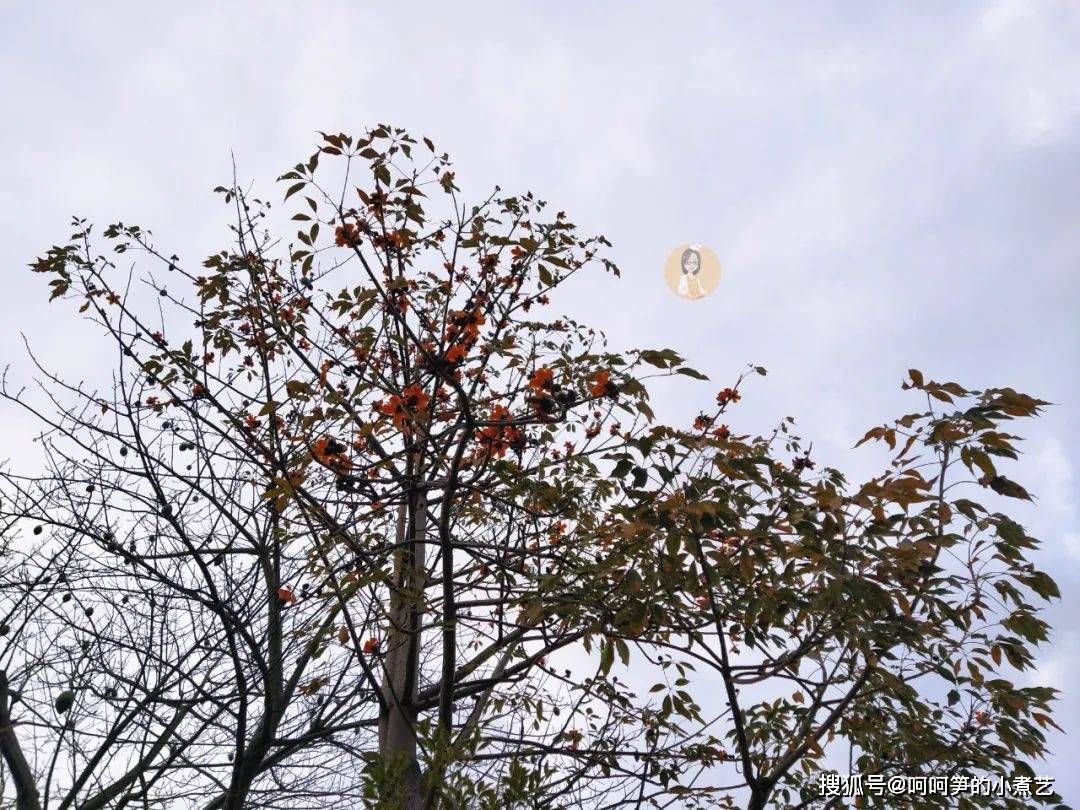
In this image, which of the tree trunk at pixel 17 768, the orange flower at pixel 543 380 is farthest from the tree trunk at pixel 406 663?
the tree trunk at pixel 17 768

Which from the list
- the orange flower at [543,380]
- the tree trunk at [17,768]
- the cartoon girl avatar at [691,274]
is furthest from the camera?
the cartoon girl avatar at [691,274]

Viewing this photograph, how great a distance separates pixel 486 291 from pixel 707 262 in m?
2.35

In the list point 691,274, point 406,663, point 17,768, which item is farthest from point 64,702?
point 691,274

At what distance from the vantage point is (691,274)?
5992 mm

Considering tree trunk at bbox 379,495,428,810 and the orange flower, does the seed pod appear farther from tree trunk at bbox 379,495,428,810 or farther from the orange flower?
the orange flower

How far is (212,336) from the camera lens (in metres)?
4.71

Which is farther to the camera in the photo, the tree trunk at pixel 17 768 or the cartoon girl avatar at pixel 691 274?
the cartoon girl avatar at pixel 691 274

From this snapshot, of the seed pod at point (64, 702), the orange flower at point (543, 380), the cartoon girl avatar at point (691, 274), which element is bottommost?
the seed pod at point (64, 702)

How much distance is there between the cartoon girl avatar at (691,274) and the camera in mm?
5871

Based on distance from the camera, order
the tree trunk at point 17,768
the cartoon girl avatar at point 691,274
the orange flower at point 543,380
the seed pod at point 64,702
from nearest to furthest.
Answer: the orange flower at point 543,380 < the seed pod at point 64,702 < the tree trunk at point 17,768 < the cartoon girl avatar at point 691,274

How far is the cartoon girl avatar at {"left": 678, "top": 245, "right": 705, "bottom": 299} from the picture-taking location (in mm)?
5871

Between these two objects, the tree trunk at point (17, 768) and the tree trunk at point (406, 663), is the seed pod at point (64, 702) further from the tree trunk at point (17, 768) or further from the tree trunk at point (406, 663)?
the tree trunk at point (406, 663)

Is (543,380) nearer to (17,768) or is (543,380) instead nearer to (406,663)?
(406,663)

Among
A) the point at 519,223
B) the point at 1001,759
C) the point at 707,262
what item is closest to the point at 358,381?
the point at 519,223
